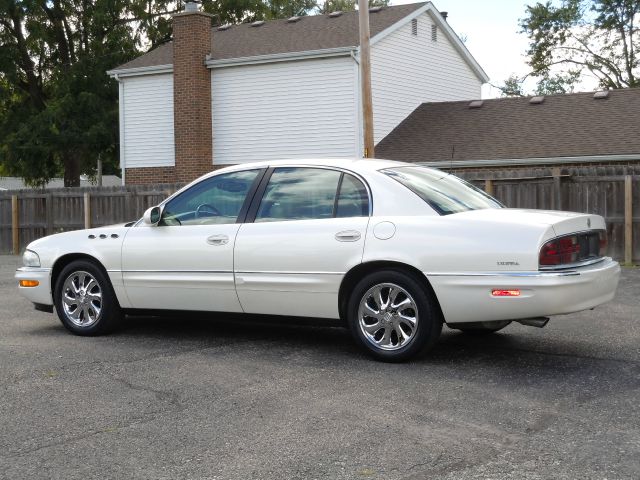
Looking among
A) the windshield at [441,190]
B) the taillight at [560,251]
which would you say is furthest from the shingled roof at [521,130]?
the taillight at [560,251]

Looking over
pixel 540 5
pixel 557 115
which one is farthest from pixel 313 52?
pixel 540 5

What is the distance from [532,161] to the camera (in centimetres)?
2033

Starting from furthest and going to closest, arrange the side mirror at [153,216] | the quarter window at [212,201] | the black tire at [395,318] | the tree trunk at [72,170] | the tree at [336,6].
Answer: the tree at [336,6] < the tree trunk at [72,170] < the side mirror at [153,216] < the quarter window at [212,201] < the black tire at [395,318]

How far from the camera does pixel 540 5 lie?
4038 cm

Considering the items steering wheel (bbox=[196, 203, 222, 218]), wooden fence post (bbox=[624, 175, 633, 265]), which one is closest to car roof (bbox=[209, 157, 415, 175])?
steering wheel (bbox=[196, 203, 222, 218])

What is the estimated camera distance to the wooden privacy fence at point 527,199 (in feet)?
49.4

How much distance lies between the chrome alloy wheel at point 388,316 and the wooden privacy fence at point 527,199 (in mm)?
9740

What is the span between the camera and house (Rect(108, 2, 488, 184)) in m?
23.1

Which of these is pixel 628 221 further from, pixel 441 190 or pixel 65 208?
pixel 65 208

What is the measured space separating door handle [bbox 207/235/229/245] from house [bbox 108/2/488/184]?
1569 cm

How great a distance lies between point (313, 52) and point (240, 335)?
15995mm

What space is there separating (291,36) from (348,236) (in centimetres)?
1917

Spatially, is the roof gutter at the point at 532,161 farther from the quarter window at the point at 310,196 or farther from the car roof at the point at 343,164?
the quarter window at the point at 310,196

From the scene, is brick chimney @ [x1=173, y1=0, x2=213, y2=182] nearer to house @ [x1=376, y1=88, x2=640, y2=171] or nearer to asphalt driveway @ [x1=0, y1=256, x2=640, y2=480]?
house @ [x1=376, y1=88, x2=640, y2=171]
